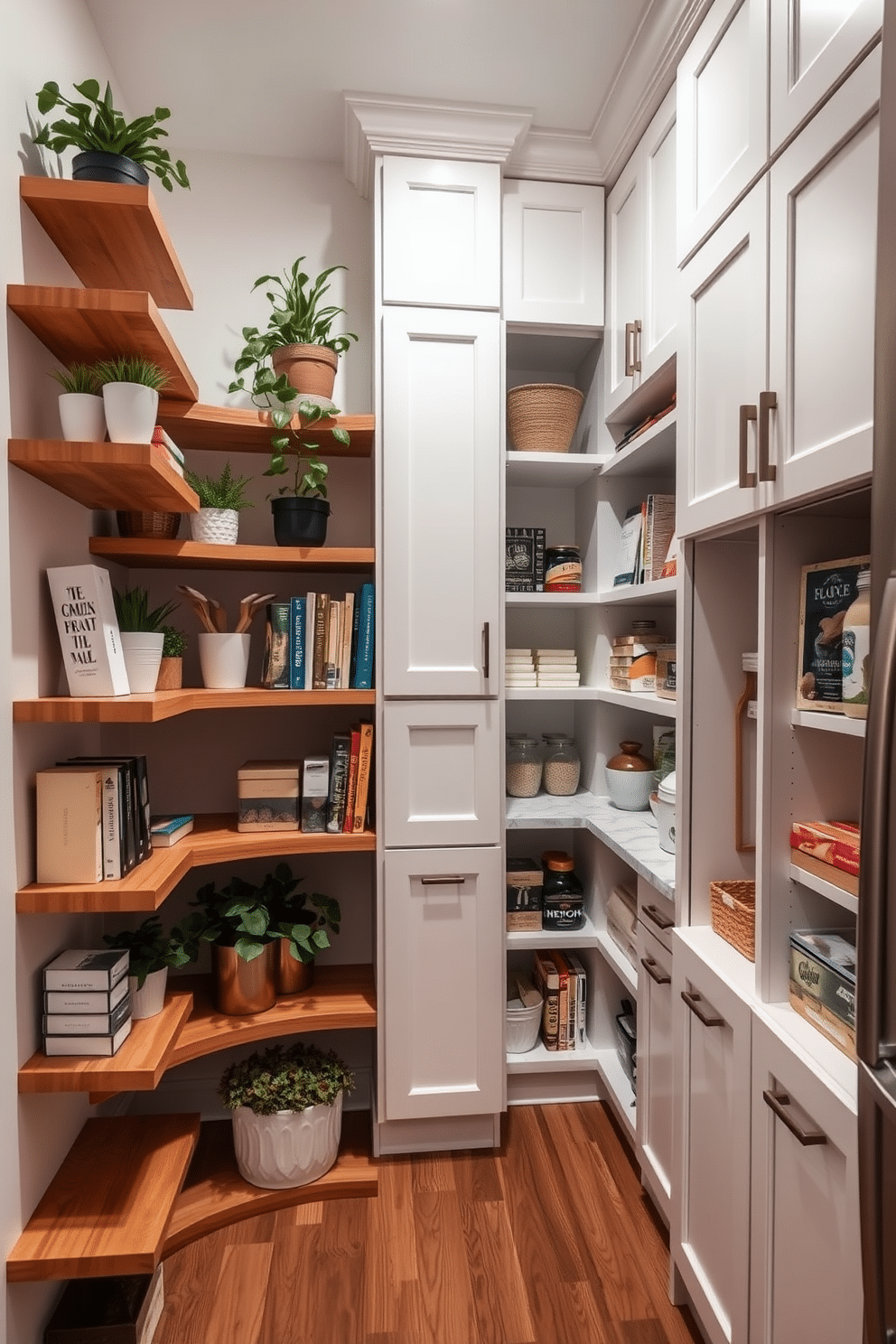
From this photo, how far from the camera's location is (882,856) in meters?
0.72

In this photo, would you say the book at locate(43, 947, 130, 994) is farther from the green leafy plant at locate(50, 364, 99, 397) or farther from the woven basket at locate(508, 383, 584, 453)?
the woven basket at locate(508, 383, 584, 453)

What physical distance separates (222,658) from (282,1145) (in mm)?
1225

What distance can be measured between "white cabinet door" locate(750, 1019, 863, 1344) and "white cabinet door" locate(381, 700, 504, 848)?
90cm

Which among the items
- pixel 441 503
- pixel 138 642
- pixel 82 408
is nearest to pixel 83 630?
pixel 138 642

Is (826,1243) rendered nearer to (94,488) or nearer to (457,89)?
(94,488)

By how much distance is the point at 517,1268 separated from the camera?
1.71 m

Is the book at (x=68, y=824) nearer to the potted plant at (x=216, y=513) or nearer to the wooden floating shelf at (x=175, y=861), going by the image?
the wooden floating shelf at (x=175, y=861)

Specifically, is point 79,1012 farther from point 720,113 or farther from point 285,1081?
point 720,113

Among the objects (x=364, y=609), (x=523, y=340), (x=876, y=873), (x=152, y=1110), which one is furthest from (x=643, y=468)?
(x=152, y=1110)

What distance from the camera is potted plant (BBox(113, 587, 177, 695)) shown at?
1661 millimetres

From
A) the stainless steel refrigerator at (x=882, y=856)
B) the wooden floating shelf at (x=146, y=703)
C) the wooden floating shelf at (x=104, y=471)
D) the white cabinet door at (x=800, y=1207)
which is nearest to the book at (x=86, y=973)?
the wooden floating shelf at (x=146, y=703)

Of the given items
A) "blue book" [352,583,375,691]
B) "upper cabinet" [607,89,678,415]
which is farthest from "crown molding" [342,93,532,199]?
"blue book" [352,583,375,691]

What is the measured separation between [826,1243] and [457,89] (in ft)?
8.17

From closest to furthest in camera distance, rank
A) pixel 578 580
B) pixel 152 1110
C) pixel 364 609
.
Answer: pixel 364 609 < pixel 152 1110 < pixel 578 580
